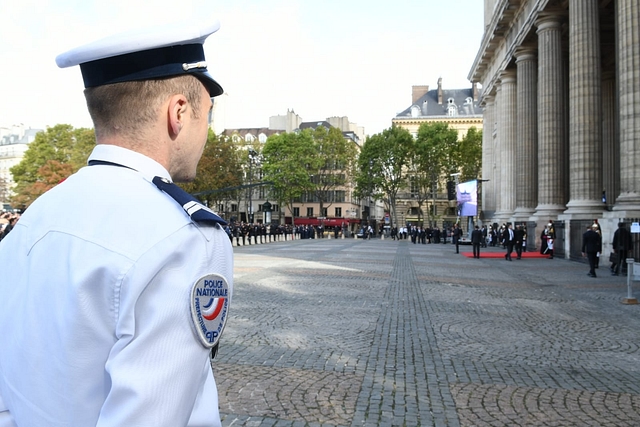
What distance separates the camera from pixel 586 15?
23.8 meters

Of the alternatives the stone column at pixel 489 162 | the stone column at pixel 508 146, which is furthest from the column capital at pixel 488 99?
the stone column at pixel 508 146

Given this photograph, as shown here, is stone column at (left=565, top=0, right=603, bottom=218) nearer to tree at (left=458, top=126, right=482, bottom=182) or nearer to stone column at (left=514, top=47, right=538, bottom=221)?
stone column at (left=514, top=47, right=538, bottom=221)

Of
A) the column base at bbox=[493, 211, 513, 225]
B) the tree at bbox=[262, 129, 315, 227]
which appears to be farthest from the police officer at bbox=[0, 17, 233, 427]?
the tree at bbox=[262, 129, 315, 227]

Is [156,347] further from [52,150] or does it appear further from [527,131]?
[52,150]

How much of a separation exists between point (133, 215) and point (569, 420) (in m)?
4.43

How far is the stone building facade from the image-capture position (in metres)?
19.6

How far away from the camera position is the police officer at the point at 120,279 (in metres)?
1.08

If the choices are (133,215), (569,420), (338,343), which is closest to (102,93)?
(133,215)

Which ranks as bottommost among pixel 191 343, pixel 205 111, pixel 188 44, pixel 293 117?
pixel 191 343

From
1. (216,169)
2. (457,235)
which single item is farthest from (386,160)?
(457,235)

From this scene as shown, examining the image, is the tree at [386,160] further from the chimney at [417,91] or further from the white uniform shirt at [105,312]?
the white uniform shirt at [105,312]

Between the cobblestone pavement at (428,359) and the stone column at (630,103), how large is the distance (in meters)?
8.32

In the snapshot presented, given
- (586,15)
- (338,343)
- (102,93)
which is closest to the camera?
(102,93)

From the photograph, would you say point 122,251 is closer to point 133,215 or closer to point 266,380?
point 133,215
